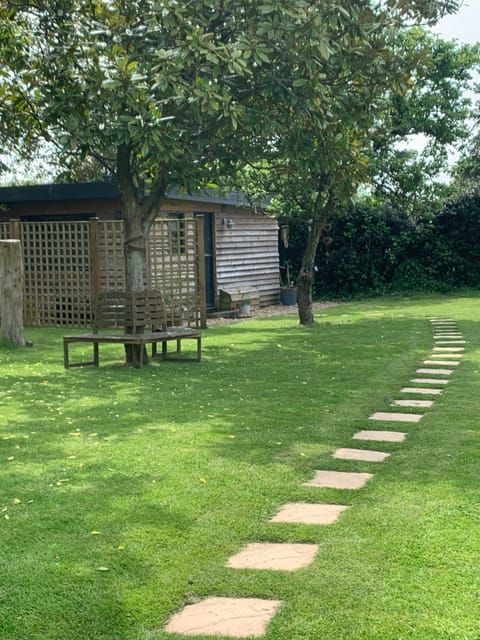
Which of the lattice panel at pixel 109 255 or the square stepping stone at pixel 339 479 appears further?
the lattice panel at pixel 109 255

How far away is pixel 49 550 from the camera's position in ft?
11.4

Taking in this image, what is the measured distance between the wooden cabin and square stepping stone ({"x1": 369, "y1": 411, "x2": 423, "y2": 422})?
7.65m

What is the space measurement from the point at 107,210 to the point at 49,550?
40.8ft

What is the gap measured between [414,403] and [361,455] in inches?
69.0

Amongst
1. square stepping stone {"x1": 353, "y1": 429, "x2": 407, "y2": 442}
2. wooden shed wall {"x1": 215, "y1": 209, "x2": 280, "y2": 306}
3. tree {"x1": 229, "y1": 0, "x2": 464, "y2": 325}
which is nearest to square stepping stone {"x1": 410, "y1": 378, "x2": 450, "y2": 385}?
square stepping stone {"x1": 353, "y1": 429, "x2": 407, "y2": 442}

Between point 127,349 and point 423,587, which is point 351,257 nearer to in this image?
point 127,349

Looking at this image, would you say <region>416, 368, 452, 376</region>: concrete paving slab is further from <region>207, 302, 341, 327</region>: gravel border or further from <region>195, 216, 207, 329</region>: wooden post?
<region>207, 302, 341, 327</region>: gravel border

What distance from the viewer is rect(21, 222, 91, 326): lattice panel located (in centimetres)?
1434

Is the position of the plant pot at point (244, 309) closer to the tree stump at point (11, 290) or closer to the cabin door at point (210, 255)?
the cabin door at point (210, 255)

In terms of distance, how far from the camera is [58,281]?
14.4 meters

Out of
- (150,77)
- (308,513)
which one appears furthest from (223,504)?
(150,77)

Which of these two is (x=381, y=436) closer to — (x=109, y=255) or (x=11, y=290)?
(x=11, y=290)

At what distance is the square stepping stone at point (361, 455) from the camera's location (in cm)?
490

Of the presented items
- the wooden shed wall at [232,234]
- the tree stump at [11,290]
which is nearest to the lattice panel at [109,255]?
the wooden shed wall at [232,234]
